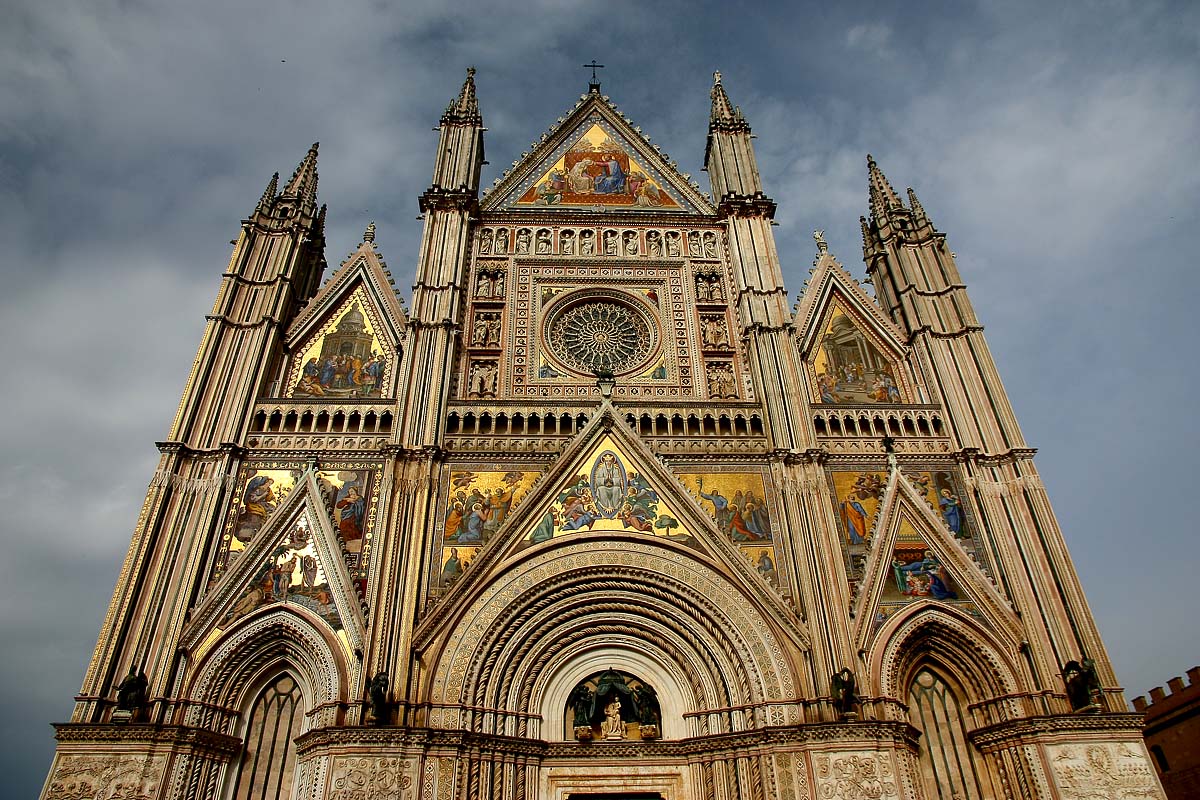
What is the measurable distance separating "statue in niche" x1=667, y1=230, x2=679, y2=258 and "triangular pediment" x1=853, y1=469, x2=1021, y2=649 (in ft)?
27.4

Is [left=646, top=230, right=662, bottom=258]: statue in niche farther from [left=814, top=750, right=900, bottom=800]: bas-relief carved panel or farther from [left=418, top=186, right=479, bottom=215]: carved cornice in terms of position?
[left=814, top=750, right=900, bottom=800]: bas-relief carved panel

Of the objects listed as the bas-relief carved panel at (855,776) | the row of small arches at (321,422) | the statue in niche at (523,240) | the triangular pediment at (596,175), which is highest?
the triangular pediment at (596,175)

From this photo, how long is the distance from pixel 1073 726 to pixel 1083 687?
0.67 meters

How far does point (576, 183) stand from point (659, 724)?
1447cm

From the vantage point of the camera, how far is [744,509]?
51.1 ft

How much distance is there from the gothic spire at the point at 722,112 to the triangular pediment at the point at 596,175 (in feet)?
6.96

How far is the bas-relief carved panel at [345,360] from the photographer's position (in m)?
17.0

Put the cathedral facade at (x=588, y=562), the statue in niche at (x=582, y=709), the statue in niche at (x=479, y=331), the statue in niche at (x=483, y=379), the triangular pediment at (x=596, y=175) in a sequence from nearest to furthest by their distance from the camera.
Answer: the cathedral facade at (x=588, y=562)
the statue in niche at (x=582, y=709)
the statue in niche at (x=483, y=379)
the statue in niche at (x=479, y=331)
the triangular pediment at (x=596, y=175)

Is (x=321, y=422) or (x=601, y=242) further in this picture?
(x=601, y=242)

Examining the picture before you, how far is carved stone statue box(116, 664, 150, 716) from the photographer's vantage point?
1218cm

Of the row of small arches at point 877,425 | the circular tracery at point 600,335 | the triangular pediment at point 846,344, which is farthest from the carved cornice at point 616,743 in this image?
the circular tracery at point 600,335

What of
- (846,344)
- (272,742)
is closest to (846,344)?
(846,344)

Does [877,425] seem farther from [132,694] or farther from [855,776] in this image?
[132,694]

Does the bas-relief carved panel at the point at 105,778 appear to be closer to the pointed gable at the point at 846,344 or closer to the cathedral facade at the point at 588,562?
the cathedral facade at the point at 588,562
